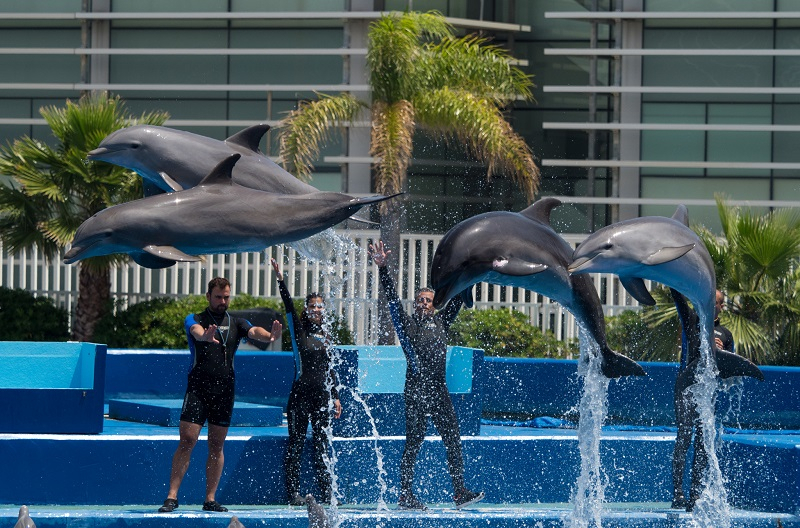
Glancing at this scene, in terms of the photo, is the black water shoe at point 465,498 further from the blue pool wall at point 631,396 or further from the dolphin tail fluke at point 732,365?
the blue pool wall at point 631,396

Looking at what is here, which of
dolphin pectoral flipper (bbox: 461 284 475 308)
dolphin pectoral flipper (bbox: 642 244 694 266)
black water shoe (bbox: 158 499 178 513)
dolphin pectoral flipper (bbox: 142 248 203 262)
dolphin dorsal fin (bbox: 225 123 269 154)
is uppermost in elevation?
dolphin dorsal fin (bbox: 225 123 269 154)

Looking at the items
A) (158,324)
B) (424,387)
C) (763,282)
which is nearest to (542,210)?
(424,387)

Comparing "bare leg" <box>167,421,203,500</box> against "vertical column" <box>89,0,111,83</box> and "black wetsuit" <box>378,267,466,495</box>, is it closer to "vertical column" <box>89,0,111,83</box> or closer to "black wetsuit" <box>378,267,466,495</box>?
"black wetsuit" <box>378,267,466,495</box>

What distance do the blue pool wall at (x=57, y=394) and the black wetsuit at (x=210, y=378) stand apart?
1.84 m

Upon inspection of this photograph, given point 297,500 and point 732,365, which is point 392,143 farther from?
point 297,500

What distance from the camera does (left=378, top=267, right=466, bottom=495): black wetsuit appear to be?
963cm

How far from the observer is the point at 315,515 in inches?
328

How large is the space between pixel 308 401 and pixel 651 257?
286 cm

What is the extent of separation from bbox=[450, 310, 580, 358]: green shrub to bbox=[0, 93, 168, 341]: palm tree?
4.64m

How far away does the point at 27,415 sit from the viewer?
11109mm

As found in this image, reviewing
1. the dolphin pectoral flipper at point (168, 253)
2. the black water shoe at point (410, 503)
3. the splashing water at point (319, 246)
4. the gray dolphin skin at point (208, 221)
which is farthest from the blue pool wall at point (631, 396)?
the dolphin pectoral flipper at point (168, 253)

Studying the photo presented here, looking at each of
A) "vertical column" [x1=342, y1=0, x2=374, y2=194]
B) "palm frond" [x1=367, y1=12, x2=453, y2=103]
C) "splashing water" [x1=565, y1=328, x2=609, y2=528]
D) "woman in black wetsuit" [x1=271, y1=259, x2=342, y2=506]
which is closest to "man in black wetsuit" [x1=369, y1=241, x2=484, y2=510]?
"woman in black wetsuit" [x1=271, y1=259, x2=342, y2=506]

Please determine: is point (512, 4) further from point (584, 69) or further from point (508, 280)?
point (508, 280)

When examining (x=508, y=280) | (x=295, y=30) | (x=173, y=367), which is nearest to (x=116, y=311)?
(x=173, y=367)
